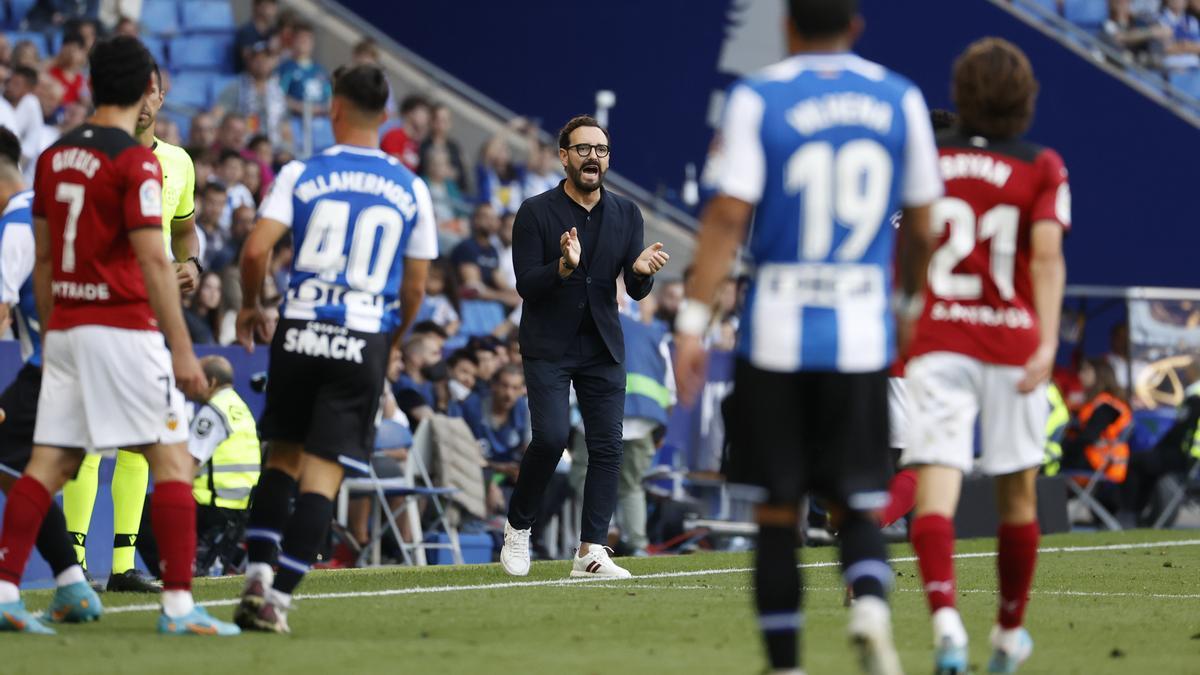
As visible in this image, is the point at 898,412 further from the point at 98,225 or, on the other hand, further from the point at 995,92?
the point at 98,225

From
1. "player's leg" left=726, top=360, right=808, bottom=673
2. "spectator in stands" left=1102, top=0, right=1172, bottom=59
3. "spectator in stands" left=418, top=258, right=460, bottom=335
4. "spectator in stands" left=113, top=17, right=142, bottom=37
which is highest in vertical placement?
"spectator in stands" left=1102, top=0, right=1172, bottom=59

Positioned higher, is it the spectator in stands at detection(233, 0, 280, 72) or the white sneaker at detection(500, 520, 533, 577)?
the spectator in stands at detection(233, 0, 280, 72)

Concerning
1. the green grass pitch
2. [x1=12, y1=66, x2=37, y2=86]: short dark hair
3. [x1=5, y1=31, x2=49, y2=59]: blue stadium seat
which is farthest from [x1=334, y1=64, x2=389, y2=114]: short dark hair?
[x1=5, y1=31, x2=49, y2=59]: blue stadium seat

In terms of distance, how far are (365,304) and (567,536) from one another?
8.07 metres

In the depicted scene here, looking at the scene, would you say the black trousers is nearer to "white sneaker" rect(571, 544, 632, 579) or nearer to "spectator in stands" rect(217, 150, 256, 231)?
"white sneaker" rect(571, 544, 632, 579)

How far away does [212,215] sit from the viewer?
610 inches

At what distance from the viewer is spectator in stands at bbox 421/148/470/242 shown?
62.1ft

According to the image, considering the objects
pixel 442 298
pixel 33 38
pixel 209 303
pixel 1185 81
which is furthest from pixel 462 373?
pixel 1185 81

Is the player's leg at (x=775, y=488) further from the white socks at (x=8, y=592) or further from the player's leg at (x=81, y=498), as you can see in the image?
the player's leg at (x=81, y=498)

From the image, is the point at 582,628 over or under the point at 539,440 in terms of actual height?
under

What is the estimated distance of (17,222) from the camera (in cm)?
856

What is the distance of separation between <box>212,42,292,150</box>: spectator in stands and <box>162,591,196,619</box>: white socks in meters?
12.7

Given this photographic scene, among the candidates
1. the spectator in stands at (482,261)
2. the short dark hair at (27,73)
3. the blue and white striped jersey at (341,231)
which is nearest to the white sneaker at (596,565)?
the blue and white striped jersey at (341,231)

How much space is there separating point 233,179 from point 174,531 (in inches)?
396
